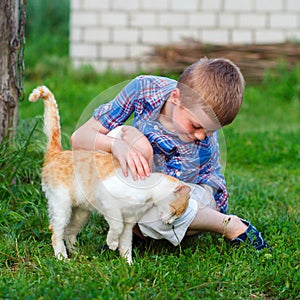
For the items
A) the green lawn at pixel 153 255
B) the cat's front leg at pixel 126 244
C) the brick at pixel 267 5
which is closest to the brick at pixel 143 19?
the brick at pixel 267 5

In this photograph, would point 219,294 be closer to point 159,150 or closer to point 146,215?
point 146,215

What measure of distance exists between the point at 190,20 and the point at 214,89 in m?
7.66

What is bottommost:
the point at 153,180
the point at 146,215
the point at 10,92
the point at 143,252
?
the point at 143,252

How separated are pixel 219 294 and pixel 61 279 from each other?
2.42ft

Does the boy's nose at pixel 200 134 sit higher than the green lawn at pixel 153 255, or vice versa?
the boy's nose at pixel 200 134

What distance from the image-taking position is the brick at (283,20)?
10.7m

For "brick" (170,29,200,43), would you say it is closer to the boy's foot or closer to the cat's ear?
the boy's foot

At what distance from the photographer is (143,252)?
3697 millimetres

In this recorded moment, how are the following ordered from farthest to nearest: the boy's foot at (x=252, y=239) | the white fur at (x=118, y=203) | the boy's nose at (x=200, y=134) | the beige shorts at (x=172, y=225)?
the boy's foot at (x=252, y=239) < the beige shorts at (x=172, y=225) < the boy's nose at (x=200, y=134) < the white fur at (x=118, y=203)

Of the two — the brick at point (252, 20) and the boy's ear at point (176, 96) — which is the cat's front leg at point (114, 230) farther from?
the brick at point (252, 20)

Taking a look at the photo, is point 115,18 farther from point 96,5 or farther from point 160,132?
point 160,132

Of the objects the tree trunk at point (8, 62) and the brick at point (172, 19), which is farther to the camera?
the brick at point (172, 19)

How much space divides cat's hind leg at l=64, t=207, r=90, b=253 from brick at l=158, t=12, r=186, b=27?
7554 millimetres

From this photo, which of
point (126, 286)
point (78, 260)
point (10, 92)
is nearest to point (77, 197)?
point (78, 260)
